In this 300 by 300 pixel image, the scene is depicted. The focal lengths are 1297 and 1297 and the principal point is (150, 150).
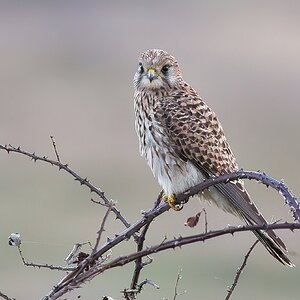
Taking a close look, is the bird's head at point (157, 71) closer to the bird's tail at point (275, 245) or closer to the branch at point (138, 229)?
the bird's tail at point (275, 245)

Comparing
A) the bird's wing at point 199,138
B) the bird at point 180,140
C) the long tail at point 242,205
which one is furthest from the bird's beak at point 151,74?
the long tail at point 242,205

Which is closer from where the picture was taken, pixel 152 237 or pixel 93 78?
pixel 152 237

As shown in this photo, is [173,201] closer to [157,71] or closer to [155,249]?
[157,71]

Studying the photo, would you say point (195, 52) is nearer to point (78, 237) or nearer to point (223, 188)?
point (78, 237)

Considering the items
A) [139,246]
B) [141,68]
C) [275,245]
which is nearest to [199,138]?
[141,68]

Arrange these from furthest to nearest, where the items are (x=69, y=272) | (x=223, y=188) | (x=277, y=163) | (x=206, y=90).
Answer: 1. (x=206, y=90)
2. (x=277, y=163)
3. (x=223, y=188)
4. (x=69, y=272)

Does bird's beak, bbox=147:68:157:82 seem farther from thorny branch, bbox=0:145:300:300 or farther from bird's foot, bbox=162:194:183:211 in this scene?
thorny branch, bbox=0:145:300:300

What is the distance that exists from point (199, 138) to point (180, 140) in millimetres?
78

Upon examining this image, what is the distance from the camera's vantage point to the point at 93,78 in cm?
2636

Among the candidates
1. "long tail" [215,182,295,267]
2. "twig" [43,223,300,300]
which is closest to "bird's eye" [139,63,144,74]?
"long tail" [215,182,295,267]

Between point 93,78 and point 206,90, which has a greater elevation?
point 93,78

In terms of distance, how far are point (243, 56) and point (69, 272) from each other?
24461 mm

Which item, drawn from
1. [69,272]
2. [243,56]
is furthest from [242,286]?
[243,56]

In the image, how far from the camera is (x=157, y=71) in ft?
18.7
